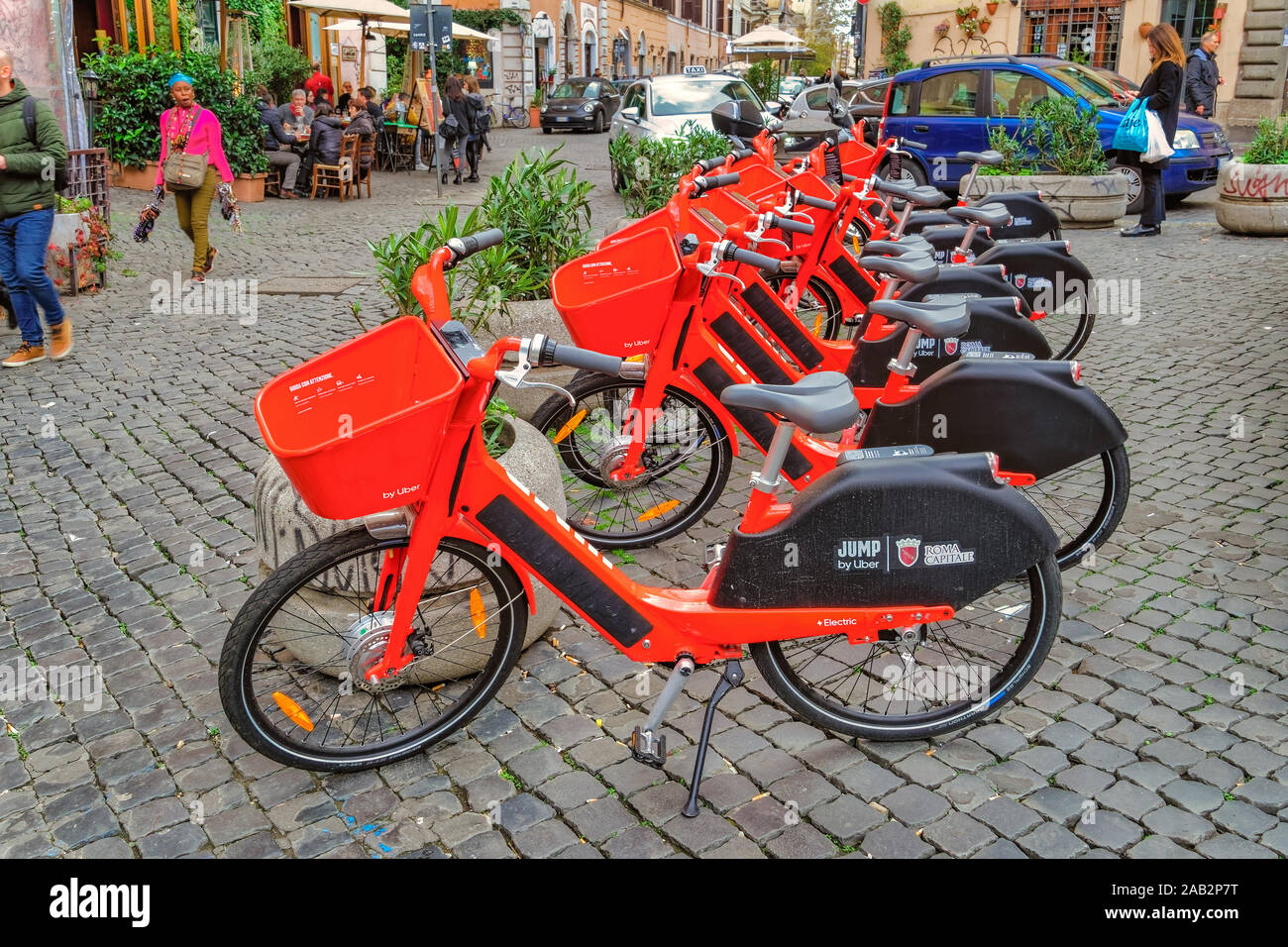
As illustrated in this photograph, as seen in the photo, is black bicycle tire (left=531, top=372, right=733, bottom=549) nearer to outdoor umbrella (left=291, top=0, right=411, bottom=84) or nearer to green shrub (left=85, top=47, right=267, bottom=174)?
green shrub (left=85, top=47, right=267, bottom=174)

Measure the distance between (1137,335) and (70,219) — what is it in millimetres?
8332

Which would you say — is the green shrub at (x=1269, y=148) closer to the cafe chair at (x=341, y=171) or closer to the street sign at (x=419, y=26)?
the street sign at (x=419, y=26)

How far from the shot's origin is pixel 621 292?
4.27 metres

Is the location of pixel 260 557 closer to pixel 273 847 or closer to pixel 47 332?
pixel 273 847

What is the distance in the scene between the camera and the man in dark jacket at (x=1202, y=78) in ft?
53.8

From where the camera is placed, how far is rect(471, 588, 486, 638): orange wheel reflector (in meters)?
3.51

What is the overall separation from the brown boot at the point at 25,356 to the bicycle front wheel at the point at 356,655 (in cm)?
509

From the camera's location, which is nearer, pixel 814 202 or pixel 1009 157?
pixel 814 202

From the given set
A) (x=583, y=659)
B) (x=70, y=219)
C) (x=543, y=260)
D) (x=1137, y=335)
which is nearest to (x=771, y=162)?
(x=543, y=260)

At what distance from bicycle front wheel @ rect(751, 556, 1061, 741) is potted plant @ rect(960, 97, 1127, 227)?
385 inches

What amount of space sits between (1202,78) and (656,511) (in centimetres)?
1532

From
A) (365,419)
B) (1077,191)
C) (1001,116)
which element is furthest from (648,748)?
(1001,116)

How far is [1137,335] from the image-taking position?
816cm

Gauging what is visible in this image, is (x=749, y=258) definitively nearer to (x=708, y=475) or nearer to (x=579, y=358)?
(x=708, y=475)
